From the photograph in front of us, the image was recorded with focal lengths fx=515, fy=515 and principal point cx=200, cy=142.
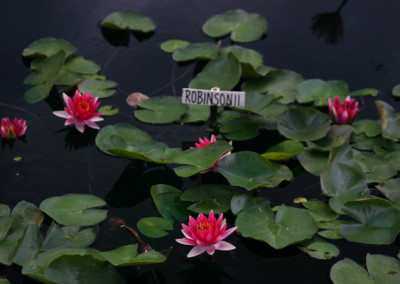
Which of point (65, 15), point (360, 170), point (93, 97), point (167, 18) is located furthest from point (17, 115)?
point (360, 170)

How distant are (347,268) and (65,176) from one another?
127 centimetres

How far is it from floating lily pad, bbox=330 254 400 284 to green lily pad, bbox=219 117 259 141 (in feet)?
2.85

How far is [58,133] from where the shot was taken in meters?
2.59

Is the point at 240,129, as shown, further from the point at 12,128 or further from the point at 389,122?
the point at 12,128

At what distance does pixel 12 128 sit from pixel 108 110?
49 centimetres

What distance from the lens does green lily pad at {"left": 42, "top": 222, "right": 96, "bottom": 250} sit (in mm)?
1890

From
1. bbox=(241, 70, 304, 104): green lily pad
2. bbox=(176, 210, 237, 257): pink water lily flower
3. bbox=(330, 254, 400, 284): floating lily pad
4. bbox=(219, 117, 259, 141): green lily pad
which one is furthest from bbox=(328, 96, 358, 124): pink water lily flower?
bbox=(176, 210, 237, 257): pink water lily flower

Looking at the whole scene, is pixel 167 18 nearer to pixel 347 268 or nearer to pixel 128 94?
pixel 128 94

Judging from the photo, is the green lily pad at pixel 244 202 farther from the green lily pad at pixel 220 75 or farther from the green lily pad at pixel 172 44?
the green lily pad at pixel 172 44

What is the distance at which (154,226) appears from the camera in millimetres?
2027

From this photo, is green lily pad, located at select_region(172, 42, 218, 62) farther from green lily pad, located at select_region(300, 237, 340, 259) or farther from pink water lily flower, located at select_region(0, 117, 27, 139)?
green lily pad, located at select_region(300, 237, 340, 259)

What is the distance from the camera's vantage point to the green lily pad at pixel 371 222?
1974 millimetres

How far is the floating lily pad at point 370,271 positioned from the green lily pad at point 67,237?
91cm

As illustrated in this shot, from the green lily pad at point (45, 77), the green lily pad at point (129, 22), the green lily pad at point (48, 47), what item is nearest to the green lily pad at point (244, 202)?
the green lily pad at point (45, 77)
